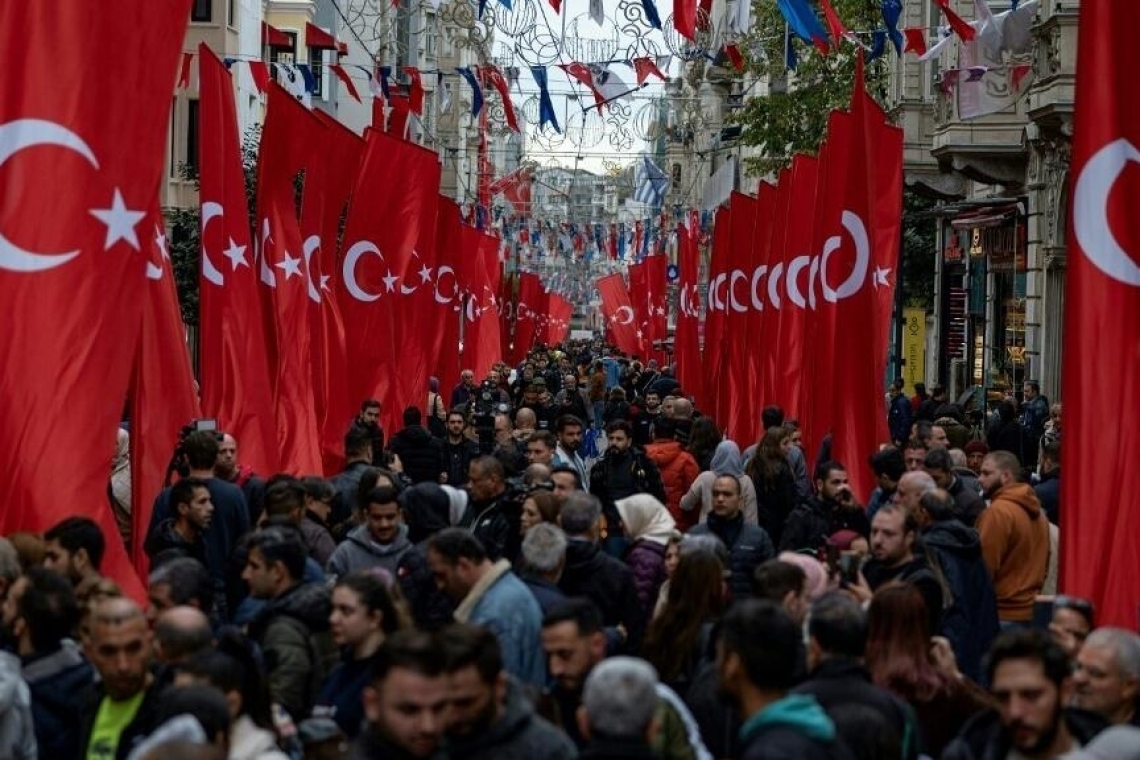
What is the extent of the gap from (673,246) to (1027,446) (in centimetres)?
6677

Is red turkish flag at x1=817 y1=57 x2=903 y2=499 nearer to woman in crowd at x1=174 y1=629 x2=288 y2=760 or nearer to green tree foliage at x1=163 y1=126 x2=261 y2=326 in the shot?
woman in crowd at x1=174 y1=629 x2=288 y2=760

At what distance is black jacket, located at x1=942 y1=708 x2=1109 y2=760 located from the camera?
691cm

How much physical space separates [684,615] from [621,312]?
74656 mm

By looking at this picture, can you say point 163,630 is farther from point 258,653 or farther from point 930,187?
point 930,187

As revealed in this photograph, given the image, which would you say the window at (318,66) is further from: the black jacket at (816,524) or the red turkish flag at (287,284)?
the black jacket at (816,524)

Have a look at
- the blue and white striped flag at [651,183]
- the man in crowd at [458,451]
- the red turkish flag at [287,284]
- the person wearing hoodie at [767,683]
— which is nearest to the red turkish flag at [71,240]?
the person wearing hoodie at [767,683]

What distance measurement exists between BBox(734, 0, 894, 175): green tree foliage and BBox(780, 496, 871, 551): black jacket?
28313 millimetres

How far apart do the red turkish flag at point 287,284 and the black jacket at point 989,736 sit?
12541 mm

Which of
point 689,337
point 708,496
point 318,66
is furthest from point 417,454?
point 318,66

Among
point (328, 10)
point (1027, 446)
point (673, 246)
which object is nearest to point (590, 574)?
point (1027, 446)

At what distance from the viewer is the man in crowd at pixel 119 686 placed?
24.9ft

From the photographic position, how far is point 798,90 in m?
44.5

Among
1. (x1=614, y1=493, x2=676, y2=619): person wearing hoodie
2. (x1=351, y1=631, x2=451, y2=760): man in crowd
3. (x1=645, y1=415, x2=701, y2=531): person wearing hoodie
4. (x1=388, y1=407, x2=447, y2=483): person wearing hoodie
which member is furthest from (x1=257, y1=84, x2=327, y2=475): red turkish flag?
(x1=351, y1=631, x2=451, y2=760): man in crowd

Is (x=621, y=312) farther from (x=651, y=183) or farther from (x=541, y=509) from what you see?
(x=541, y=509)
